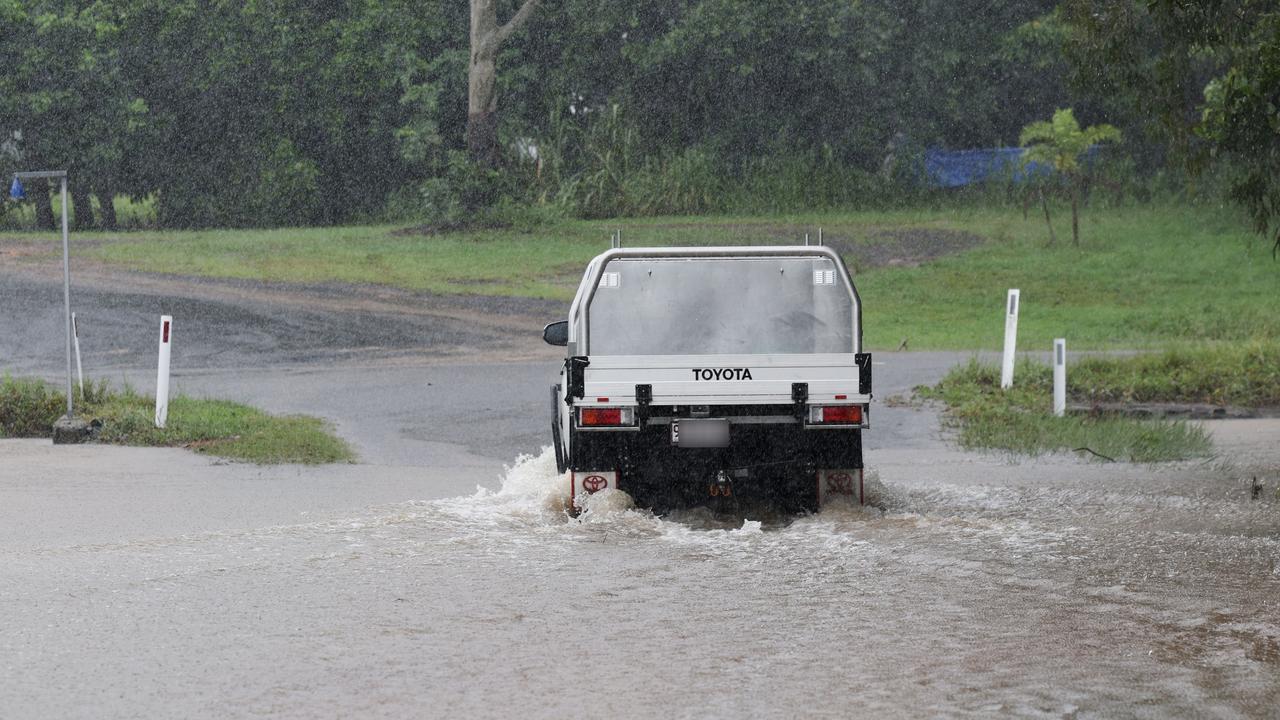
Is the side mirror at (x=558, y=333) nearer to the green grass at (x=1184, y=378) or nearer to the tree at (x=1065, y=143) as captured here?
the green grass at (x=1184, y=378)

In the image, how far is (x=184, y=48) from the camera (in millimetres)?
42750

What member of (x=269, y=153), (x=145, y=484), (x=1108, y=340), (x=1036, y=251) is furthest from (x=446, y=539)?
(x=269, y=153)

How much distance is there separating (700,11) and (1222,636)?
33516 mm

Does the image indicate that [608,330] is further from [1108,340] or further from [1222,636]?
[1108,340]

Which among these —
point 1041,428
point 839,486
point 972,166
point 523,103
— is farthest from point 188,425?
point 972,166

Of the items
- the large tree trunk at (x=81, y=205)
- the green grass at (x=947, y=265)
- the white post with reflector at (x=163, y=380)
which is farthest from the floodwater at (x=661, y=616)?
the large tree trunk at (x=81, y=205)

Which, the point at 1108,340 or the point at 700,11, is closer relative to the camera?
the point at 1108,340

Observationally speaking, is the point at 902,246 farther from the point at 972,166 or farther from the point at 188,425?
the point at 188,425

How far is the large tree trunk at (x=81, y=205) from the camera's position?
42125 millimetres

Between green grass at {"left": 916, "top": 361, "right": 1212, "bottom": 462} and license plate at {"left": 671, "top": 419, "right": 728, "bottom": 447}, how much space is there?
5.58 m

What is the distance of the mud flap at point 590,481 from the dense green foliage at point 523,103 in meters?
28.7

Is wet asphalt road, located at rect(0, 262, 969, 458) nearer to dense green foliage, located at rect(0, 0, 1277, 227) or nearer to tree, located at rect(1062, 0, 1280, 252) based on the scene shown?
tree, located at rect(1062, 0, 1280, 252)

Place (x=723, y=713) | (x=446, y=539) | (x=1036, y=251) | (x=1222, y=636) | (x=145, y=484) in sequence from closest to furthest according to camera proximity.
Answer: (x=723, y=713), (x=1222, y=636), (x=446, y=539), (x=145, y=484), (x=1036, y=251)

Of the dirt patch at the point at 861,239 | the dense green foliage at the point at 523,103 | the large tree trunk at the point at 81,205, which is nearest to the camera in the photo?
the dirt patch at the point at 861,239
